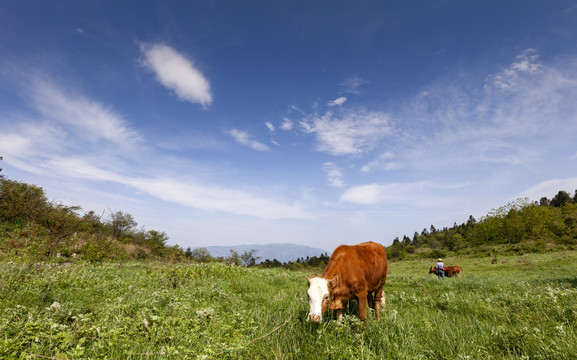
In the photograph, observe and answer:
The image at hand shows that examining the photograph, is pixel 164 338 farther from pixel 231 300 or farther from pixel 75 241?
pixel 75 241

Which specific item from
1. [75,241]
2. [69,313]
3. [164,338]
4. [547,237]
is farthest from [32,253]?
[547,237]

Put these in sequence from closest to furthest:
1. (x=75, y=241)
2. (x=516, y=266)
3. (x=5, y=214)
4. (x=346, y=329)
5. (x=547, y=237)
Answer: (x=346, y=329), (x=75, y=241), (x=5, y=214), (x=516, y=266), (x=547, y=237)

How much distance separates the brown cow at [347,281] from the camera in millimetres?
5438

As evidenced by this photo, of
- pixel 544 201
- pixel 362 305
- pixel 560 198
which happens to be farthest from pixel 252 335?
pixel 544 201

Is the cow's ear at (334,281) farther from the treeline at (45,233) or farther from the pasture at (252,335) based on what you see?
the treeline at (45,233)

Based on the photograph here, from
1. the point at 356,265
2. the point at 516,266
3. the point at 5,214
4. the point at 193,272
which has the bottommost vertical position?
the point at 516,266

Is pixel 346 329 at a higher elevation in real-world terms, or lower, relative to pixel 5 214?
lower

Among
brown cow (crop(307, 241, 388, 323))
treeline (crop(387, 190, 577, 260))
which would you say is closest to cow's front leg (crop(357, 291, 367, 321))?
brown cow (crop(307, 241, 388, 323))

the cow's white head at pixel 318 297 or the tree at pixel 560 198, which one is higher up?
the tree at pixel 560 198

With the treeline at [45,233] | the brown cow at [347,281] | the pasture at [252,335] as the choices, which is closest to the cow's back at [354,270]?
the brown cow at [347,281]

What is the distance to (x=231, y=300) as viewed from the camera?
302 inches

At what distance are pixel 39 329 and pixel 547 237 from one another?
99085mm

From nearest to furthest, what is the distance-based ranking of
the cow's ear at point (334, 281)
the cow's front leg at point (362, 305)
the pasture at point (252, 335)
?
the pasture at point (252, 335) → the cow's ear at point (334, 281) → the cow's front leg at point (362, 305)

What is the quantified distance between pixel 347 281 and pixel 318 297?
148 cm
